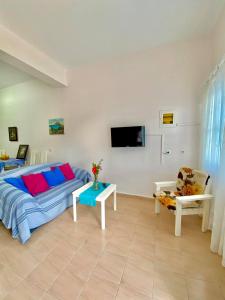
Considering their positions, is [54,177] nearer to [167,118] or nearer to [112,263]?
[112,263]

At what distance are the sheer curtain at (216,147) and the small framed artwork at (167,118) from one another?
21.0 inches

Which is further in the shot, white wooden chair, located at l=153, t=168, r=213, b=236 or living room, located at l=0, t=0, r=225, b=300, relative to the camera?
white wooden chair, located at l=153, t=168, r=213, b=236

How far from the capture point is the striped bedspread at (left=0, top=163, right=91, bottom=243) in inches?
70.4

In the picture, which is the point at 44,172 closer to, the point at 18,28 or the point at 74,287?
the point at 74,287

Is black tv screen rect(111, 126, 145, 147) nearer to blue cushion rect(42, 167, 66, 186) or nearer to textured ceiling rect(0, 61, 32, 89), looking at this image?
blue cushion rect(42, 167, 66, 186)

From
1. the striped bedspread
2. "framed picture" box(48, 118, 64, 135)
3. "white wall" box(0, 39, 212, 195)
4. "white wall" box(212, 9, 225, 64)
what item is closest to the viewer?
the striped bedspread

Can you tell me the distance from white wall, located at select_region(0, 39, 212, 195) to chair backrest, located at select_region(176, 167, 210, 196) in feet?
1.54

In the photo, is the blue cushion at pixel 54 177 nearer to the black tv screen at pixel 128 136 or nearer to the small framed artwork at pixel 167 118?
the black tv screen at pixel 128 136

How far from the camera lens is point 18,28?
6.98 ft

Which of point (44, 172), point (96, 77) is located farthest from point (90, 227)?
point (96, 77)

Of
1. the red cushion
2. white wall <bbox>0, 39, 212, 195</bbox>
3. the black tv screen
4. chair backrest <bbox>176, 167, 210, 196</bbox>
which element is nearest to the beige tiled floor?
chair backrest <bbox>176, 167, 210, 196</bbox>

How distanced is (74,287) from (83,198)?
1050 millimetres

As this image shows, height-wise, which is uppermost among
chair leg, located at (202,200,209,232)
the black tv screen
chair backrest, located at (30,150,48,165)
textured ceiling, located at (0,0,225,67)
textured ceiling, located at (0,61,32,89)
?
textured ceiling, located at (0,0,225,67)

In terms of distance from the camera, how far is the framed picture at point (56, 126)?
378 cm
